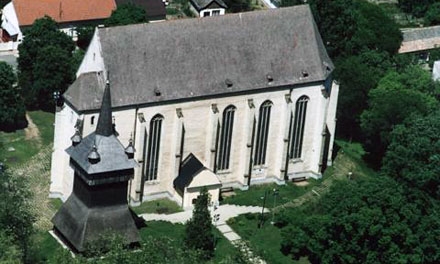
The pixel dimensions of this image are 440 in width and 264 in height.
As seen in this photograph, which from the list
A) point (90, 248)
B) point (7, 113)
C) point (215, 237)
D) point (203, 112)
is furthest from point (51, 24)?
point (90, 248)

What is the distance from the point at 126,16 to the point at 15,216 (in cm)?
4948

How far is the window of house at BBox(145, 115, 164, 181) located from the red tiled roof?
41.3 meters

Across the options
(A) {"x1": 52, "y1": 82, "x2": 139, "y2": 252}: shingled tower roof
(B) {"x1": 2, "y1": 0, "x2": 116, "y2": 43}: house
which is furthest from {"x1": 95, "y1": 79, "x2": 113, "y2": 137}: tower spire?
(B) {"x1": 2, "y1": 0, "x2": 116, "y2": 43}: house

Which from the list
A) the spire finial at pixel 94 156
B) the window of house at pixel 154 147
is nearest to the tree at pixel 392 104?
the window of house at pixel 154 147

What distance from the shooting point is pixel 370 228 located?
136625 millimetres

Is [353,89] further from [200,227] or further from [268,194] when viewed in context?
[200,227]

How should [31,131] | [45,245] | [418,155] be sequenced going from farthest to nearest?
[31,131] → [418,155] → [45,245]

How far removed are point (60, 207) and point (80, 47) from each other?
144 ft

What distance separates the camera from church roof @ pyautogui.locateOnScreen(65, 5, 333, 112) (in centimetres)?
14562

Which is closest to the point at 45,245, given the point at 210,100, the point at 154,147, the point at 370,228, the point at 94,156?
the point at 94,156

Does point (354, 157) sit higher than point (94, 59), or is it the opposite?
point (94, 59)

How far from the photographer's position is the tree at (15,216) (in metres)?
128

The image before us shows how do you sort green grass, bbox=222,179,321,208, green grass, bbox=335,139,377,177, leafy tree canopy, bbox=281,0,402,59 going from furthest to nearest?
leafy tree canopy, bbox=281,0,402,59 < green grass, bbox=335,139,377,177 < green grass, bbox=222,179,321,208

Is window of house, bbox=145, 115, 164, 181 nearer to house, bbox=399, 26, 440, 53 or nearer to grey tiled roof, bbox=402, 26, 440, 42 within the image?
house, bbox=399, 26, 440, 53
